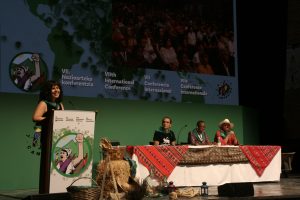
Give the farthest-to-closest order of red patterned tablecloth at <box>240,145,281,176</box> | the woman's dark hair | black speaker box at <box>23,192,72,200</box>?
1. red patterned tablecloth at <box>240,145,281,176</box>
2. the woman's dark hair
3. black speaker box at <box>23,192,72,200</box>

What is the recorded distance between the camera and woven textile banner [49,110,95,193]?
140 inches

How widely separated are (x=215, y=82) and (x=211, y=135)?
2.98 ft

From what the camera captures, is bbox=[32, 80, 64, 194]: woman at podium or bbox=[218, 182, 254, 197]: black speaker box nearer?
bbox=[32, 80, 64, 194]: woman at podium

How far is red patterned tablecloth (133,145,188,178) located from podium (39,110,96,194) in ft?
4.77

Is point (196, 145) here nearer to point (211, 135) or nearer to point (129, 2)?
point (211, 135)

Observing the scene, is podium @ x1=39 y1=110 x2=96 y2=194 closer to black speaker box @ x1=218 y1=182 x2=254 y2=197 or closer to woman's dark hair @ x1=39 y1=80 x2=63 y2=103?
woman's dark hair @ x1=39 y1=80 x2=63 y2=103


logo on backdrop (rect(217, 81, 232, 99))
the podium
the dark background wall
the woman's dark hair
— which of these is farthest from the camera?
the dark background wall

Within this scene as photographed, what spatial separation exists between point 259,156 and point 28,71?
3.31 metres

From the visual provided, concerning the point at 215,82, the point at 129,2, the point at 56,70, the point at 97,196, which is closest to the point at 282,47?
the point at 215,82

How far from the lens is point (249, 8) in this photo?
8547 mm

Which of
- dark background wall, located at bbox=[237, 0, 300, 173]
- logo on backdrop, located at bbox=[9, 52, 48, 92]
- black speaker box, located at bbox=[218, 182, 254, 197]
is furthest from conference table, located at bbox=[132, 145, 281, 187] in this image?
dark background wall, located at bbox=[237, 0, 300, 173]

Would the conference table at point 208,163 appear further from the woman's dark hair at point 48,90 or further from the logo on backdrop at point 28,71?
the logo on backdrop at point 28,71

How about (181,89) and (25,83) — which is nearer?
(25,83)

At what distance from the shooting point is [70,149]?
3613 millimetres
